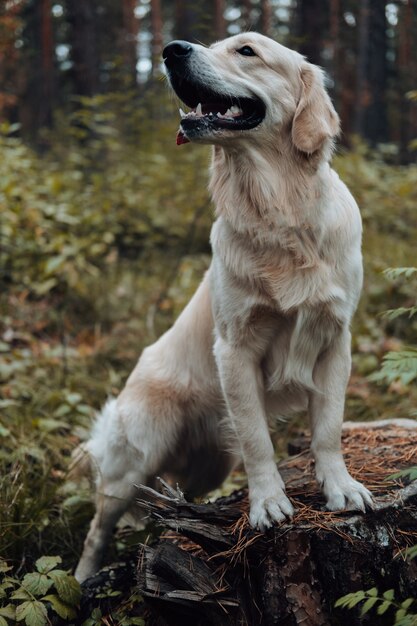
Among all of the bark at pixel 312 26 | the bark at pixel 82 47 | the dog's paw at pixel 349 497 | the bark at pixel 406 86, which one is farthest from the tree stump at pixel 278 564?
the bark at pixel 406 86

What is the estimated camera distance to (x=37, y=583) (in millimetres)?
2482

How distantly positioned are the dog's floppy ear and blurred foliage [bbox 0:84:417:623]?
25.0 inches

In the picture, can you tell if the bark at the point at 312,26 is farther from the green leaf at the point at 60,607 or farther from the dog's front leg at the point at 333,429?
the green leaf at the point at 60,607

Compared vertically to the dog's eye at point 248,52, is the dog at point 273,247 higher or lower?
lower

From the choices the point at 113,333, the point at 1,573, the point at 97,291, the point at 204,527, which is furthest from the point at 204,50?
the point at 97,291

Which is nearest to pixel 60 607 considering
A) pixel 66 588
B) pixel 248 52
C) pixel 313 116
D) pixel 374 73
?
pixel 66 588

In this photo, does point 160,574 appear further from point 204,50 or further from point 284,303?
point 204,50

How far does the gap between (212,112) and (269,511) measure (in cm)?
159

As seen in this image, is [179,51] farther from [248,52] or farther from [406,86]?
[406,86]

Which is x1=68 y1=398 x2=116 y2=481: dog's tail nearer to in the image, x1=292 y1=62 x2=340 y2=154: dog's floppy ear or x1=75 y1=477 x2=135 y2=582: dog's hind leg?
x1=75 y1=477 x2=135 y2=582: dog's hind leg

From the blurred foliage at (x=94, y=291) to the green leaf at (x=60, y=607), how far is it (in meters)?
0.41

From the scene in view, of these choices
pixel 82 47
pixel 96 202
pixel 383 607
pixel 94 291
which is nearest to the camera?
pixel 383 607

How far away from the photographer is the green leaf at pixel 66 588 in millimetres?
2500

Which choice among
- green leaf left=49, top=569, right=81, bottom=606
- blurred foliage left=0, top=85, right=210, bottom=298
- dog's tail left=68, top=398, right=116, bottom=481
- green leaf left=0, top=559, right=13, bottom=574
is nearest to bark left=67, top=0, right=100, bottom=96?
blurred foliage left=0, top=85, right=210, bottom=298
